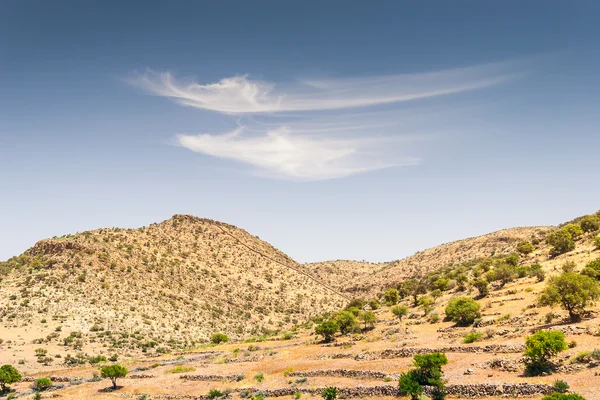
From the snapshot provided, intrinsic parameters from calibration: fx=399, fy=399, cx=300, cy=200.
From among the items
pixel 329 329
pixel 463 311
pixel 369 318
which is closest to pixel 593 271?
pixel 463 311

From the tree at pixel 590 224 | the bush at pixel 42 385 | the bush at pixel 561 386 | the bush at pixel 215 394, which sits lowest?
the bush at pixel 215 394

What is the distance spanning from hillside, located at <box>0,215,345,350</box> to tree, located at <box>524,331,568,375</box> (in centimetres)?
6134

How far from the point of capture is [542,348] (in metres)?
28.3

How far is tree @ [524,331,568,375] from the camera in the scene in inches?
1112

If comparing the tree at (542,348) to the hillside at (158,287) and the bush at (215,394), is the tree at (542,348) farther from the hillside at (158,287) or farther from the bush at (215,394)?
the hillside at (158,287)

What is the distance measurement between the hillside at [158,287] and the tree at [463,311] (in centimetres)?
5033

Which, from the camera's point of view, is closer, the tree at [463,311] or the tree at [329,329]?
the tree at [463,311]

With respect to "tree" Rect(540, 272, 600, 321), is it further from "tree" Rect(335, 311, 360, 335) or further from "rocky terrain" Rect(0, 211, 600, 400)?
"tree" Rect(335, 311, 360, 335)

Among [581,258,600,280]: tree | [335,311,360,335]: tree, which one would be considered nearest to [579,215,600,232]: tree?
[581,258,600,280]: tree

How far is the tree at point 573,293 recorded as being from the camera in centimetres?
3697

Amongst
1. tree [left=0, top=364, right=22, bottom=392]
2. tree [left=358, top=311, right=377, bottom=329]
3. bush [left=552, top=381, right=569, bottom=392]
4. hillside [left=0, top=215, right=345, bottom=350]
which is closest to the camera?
bush [left=552, top=381, right=569, bottom=392]

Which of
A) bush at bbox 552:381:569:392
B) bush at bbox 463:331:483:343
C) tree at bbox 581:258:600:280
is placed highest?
tree at bbox 581:258:600:280

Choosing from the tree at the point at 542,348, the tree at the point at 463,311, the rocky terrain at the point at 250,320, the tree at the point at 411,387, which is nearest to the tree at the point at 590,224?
the rocky terrain at the point at 250,320

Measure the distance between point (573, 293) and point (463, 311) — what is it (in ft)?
43.8
